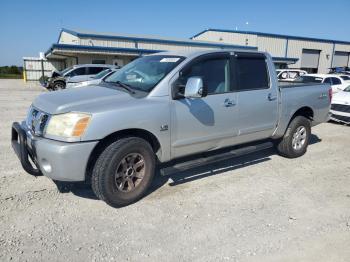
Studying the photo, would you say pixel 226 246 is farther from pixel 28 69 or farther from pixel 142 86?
pixel 28 69

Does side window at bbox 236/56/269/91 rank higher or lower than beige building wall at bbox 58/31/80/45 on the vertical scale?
lower

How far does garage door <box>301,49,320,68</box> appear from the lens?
4112 centimetres

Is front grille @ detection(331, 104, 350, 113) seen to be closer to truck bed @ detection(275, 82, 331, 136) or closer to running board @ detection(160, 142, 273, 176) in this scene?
truck bed @ detection(275, 82, 331, 136)

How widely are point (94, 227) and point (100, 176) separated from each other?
0.56 meters

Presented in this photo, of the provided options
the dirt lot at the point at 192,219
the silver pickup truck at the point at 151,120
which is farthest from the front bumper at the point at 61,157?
the dirt lot at the point at 192,219

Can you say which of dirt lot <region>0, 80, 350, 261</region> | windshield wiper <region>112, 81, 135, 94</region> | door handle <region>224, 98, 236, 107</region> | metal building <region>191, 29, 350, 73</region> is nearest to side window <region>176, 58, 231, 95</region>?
door handle <region>224, 98, 236, 107</region>

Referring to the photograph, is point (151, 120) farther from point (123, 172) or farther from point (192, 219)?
point (192, 219)

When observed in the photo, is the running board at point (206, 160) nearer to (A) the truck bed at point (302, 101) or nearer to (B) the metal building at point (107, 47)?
(A) the truck bed at point (302, 101)

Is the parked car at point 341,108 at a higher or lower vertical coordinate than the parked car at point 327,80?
lower

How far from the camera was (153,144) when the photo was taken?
13.3 feet

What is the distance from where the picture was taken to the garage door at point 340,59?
4388 centimetres

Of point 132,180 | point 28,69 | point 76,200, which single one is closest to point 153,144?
point 132,180

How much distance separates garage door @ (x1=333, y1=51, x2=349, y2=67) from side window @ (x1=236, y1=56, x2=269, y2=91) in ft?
147

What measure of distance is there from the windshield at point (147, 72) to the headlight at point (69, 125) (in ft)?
3.20
